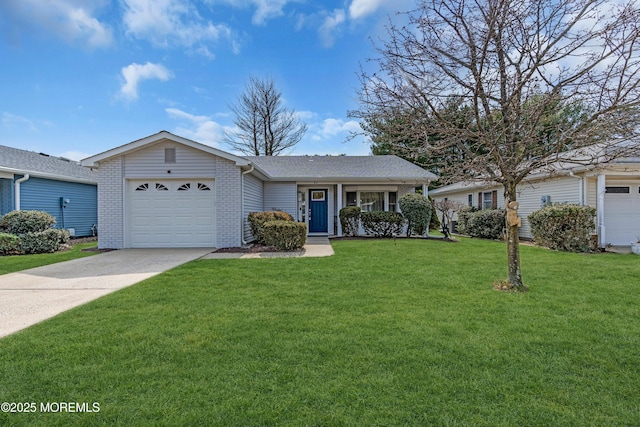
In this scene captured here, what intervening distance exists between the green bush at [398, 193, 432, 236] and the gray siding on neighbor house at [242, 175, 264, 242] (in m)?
6.07

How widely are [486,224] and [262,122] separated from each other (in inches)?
773

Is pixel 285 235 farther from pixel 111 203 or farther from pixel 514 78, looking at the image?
pixel 514 78

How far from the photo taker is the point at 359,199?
1559cm

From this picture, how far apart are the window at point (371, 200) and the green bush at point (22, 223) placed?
12.1 metres

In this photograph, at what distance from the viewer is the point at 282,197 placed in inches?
599

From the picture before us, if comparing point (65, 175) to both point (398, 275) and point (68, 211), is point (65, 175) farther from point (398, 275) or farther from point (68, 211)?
point (398, 275)

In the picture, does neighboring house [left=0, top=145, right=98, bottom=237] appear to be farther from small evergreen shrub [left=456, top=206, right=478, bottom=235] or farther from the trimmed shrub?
small evergreen shrub [left=456, top=206, right=478, bottom=235]

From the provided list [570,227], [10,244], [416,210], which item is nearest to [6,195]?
[10,244]

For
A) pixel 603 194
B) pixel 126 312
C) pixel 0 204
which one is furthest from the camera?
pixel 0 204

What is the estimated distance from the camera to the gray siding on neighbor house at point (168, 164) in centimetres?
1070

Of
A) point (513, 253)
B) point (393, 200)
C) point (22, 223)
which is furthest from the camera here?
point (393, 200)

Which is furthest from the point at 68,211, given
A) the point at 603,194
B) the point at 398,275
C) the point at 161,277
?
the point at 603,194

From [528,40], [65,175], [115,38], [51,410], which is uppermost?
[115,38]

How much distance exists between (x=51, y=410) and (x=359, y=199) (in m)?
14.0
